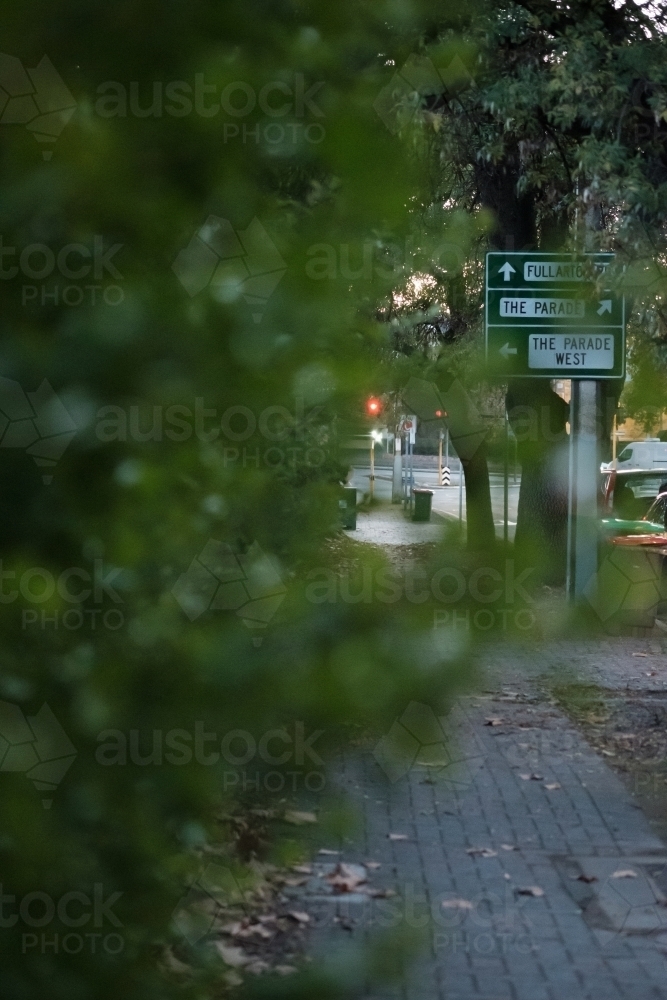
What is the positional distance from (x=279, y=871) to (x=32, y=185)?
2.55 feet

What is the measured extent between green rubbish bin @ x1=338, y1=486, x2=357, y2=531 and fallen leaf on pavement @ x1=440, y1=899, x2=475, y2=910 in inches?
172

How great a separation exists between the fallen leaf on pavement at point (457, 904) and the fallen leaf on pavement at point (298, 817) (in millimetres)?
4319

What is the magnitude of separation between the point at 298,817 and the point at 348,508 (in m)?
0.29

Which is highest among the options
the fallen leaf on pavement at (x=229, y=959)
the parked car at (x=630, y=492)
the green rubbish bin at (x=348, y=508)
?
the green rubbish bin at (x=348, y=508)

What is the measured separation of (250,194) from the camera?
1262 millimetres

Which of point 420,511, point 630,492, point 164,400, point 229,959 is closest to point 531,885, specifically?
point 229,959

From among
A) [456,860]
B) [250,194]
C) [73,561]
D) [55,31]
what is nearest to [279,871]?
[73,561]

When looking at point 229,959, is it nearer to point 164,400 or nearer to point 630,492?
point 164,400

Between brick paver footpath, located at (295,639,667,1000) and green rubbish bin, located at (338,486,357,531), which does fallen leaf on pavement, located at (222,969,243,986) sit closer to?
green rubbish bin, located at (338,486,357,531)

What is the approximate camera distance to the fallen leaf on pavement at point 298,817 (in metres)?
1.35

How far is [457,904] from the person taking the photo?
18.3 ft

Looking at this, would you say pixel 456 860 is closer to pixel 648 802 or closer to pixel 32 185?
pixel 648 802

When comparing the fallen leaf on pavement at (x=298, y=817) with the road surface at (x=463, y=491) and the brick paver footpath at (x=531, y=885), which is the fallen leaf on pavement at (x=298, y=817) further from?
the brick paver footpath at (x=531, y=885)


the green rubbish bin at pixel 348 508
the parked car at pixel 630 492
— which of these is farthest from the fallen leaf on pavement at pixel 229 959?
the parked car at pixel 630 492
